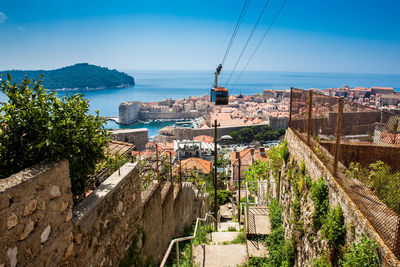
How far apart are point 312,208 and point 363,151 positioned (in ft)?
3.80

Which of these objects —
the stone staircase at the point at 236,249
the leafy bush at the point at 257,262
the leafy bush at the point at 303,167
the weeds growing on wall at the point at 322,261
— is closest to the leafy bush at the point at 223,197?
the stone staircase at the point at 236,249

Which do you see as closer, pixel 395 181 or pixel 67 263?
pixel 67 263

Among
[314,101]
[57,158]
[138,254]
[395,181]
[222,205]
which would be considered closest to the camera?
[57,158]

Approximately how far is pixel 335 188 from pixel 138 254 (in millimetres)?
2890

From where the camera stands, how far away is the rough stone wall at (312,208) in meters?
2.57

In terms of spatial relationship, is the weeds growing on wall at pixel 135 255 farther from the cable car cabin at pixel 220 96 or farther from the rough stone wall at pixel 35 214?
the cable car cabin at pixel 220 96

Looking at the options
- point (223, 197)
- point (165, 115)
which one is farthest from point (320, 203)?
point (165, 115)

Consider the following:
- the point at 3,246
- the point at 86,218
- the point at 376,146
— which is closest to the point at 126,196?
the point at 86,218

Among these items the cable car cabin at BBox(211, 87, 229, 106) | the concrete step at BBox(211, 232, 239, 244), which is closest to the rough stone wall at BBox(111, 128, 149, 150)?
the cable car cabin at BBox(211, 87, 229, 106)

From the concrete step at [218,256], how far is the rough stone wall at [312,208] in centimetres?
119

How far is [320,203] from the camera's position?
3797 millimetres

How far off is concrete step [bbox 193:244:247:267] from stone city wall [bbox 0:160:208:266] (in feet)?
3.93

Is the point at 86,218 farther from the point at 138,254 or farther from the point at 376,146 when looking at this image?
the point at 376,146

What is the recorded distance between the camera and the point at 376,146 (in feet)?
12.3
